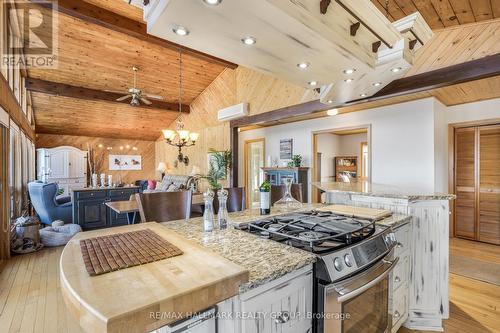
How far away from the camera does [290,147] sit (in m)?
6.05

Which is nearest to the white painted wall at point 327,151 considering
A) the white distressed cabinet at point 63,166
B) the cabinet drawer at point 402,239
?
the cabinet drawer at point 402,239

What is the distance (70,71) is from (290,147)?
5.28 meters

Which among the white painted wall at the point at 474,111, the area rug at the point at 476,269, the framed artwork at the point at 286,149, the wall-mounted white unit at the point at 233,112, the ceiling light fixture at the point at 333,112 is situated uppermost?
the wall-mounted white unit at the point at 233,112

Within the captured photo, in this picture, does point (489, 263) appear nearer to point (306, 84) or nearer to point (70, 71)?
point (306, 84)

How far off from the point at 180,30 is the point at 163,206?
1375 mm

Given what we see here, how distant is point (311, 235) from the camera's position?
1.38 meters

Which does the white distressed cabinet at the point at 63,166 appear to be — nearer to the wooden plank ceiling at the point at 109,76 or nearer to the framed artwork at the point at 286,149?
the wooden plank ceiling at the point at 109,76

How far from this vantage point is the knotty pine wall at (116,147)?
779cm

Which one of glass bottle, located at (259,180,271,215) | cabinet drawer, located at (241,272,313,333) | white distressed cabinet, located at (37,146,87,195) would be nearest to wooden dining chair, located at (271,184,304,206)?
glass bottle, located at (259,180,271,215)

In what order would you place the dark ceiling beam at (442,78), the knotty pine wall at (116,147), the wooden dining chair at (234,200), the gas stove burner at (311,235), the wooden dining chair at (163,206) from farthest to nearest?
the knotty pine wall at (116,147) < the wooden dining chair at (234,200) < the dark ceiling beam at (442,78) < the wooden dining chair at (163,206) < the gas stove burner at (311,235)

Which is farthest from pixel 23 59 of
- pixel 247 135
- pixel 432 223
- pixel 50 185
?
pixel 432 223

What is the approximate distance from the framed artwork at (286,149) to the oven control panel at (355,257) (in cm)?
456

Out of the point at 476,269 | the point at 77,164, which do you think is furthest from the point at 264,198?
the point at 77,164

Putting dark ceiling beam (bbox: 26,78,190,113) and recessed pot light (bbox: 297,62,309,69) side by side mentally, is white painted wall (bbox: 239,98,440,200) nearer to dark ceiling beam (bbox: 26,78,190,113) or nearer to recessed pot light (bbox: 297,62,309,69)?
recessed pot light (bbox: 297,62,309,69)
